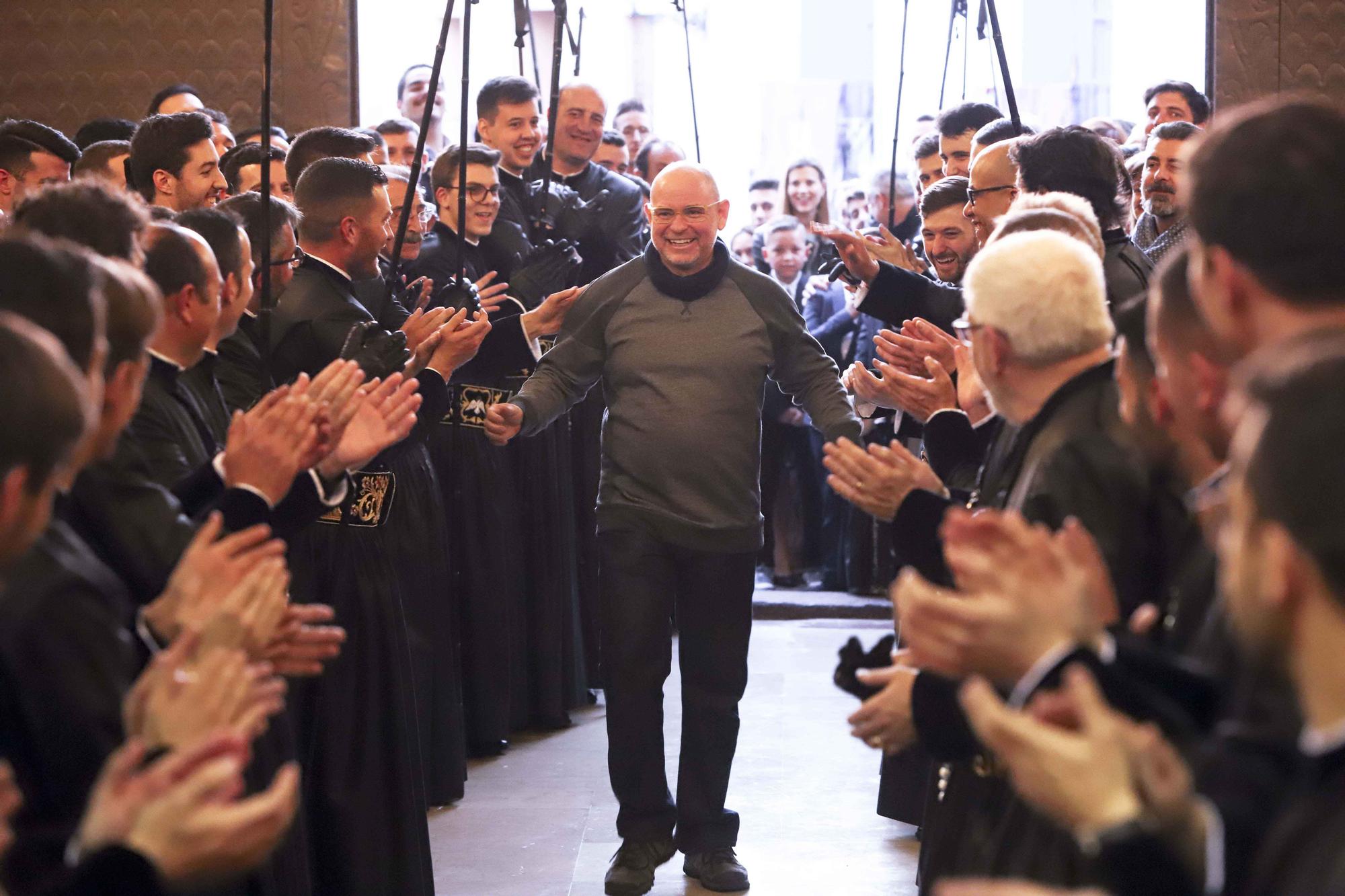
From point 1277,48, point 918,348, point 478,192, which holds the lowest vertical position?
point 918,348

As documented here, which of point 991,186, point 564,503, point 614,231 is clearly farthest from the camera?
point 614,231

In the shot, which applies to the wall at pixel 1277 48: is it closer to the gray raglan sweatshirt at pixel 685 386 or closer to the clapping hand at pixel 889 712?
the gray raglan sweatshirt at pixel 685 386

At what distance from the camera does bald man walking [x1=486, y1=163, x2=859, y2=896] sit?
13.2ft

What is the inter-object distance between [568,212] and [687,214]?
161 centimetres

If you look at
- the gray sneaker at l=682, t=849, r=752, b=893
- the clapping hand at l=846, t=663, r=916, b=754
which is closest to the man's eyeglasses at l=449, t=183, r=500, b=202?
the gray sneaker at l=682, t=849, r=752, b=893

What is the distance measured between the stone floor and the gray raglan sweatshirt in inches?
32.9

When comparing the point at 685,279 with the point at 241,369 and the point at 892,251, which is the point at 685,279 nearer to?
the point at 892,251

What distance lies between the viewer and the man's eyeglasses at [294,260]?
12.6 feet

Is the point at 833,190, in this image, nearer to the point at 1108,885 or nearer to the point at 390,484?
the point at 390,484

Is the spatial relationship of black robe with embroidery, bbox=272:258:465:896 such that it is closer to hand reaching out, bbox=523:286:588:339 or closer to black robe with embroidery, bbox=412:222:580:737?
hand reaching out, bbox=523:286:588:339

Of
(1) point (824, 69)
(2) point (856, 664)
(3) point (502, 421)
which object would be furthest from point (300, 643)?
(1) point (824, 69)

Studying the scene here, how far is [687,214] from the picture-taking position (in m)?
4.18

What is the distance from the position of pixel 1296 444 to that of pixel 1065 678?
0.48 metres

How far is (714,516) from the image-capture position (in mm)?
4043
